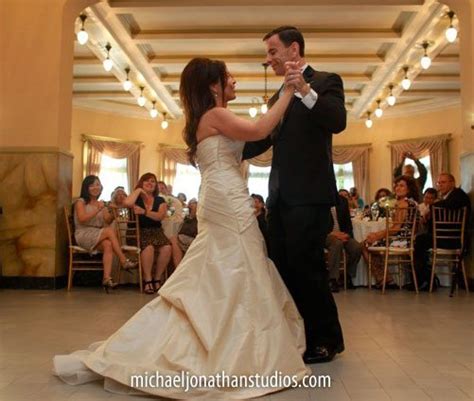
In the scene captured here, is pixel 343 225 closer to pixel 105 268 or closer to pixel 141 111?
pixel 105 268

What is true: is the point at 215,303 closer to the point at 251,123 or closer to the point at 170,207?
the point at 251,123

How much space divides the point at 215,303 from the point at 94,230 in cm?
393

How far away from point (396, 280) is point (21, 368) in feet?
16.0

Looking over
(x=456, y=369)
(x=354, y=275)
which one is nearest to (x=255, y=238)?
(x=456, y=369)

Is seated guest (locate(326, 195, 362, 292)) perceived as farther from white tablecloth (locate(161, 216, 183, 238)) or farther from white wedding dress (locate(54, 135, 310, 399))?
white wedding dress (locate(54, 135, 310, 399))

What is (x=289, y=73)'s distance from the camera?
248 cm

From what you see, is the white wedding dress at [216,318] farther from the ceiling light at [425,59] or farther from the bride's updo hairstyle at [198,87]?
the ceiling light at [425,59]

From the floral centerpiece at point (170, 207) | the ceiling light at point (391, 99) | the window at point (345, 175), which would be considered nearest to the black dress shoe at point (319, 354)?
the floral centerpiece at point (170, 207)

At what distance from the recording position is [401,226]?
6293 mm

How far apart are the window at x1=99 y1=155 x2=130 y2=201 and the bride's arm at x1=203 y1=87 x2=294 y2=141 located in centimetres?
1272

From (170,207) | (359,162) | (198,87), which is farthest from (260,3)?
(359,162)

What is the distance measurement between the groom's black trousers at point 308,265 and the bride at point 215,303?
0.14 meters

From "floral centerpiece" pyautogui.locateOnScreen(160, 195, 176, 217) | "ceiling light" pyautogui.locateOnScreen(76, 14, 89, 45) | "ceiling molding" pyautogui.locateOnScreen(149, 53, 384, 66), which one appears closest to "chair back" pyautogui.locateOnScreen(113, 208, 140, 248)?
"floral centerpiece" pyautogui.locateOnScreen(160, 195, 176, 217)

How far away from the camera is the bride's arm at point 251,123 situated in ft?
8.22
